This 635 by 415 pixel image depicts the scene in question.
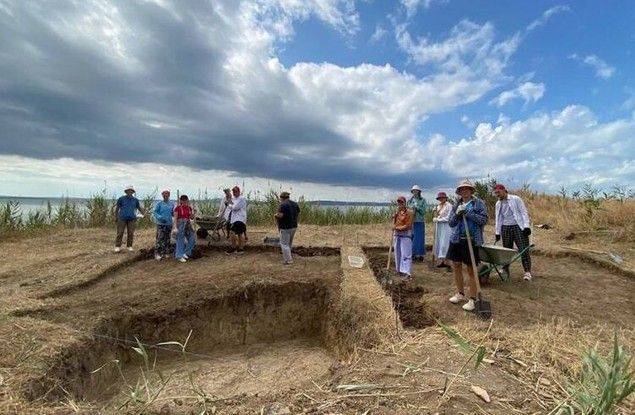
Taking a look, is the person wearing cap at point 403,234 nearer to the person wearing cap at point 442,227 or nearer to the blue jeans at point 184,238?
the person wearing cap at point 442,227

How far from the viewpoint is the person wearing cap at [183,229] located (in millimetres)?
9375

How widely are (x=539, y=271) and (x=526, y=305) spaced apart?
3046mm

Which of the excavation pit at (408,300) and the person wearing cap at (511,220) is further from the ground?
the person wearing cap at (511,220)

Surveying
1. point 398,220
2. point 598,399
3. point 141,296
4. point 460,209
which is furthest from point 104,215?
point 598,399

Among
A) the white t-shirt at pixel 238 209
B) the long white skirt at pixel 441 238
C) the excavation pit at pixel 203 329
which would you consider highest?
the white t-shirt at pixel 238 209

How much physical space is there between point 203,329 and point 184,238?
3374 millimetres

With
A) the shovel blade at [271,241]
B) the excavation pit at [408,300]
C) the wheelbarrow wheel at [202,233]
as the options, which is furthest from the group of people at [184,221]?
the excavation pit at [408,300]

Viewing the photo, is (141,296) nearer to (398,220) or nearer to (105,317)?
(105,317)

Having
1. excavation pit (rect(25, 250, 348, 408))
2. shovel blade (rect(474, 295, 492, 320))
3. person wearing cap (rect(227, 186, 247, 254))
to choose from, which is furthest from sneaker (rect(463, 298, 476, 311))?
person wearing cap (rect(227, 186, 247, 254))

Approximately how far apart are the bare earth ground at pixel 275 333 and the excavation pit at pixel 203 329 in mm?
24

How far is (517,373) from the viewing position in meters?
3.58

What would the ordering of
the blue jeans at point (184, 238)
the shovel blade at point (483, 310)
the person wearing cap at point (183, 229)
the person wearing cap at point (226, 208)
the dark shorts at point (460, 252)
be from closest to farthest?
the shovel blade at point (483, 310), the dark shorts at point (460, 252), the person wearing cap at point (183, 229), the blue jeans at point (184, 238), the person wearing cap at point (226, 208)

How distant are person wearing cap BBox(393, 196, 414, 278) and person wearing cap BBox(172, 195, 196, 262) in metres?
4.45

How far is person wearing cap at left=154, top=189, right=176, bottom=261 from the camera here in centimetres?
965
